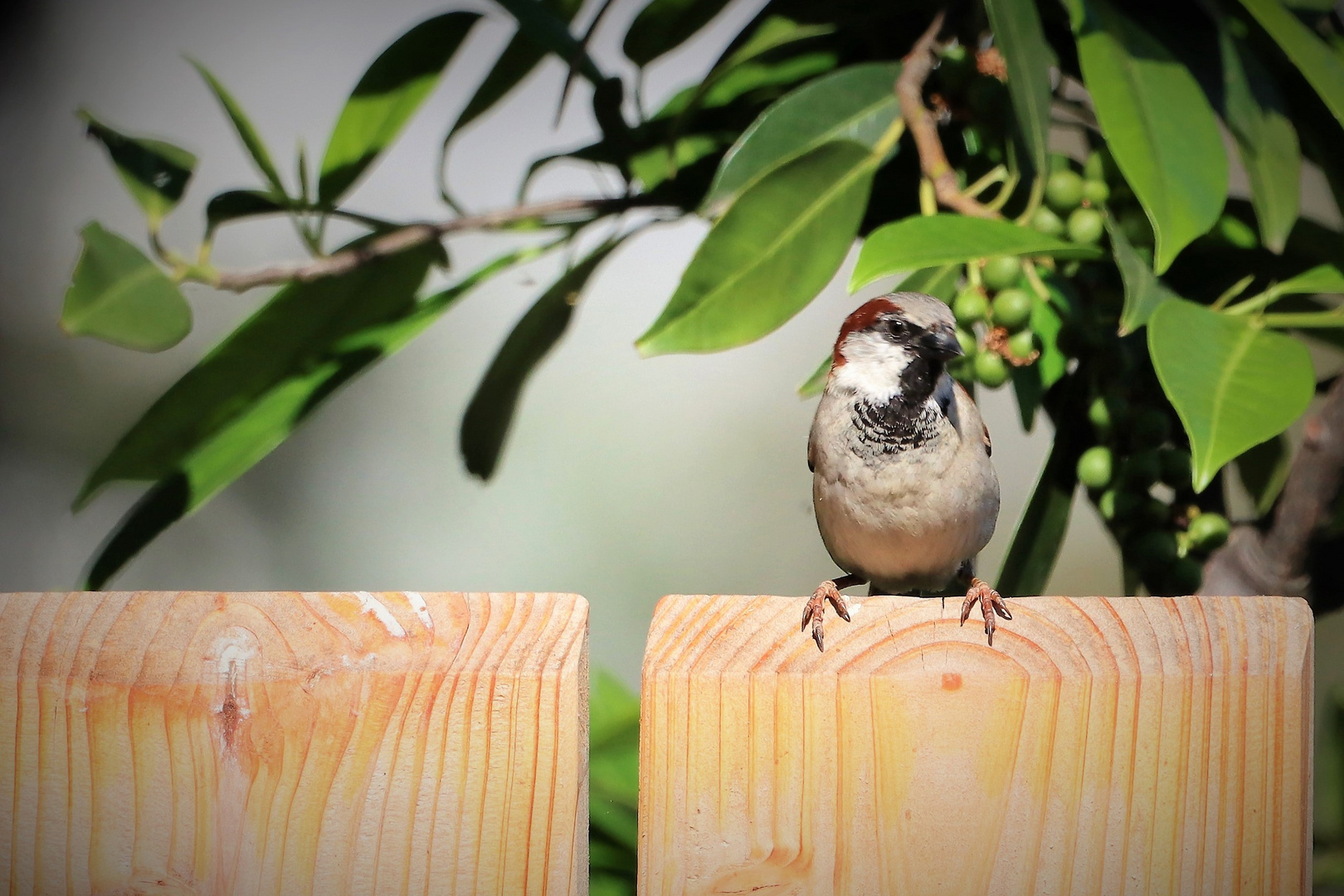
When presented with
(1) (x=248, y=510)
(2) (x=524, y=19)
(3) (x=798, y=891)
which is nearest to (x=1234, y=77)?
(2) (x=524, y=19)

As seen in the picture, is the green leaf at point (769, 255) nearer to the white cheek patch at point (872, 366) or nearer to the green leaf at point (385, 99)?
the white cheek patch at point (872, 366)

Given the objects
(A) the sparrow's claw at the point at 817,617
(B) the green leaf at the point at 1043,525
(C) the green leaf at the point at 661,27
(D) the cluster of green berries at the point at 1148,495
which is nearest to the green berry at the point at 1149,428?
(D) the cluster of green berries at the point at 1148,495

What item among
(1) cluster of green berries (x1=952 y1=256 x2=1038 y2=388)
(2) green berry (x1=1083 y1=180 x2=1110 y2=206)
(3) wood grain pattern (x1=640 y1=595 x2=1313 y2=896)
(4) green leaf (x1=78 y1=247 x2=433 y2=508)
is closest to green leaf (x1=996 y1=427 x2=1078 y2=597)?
(1) cluster of green berries (x1=952 y1=256 x2=1038 y2=388)

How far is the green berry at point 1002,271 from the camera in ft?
3.25

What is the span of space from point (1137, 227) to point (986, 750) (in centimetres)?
64

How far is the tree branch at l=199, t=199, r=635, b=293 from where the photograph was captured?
1.16 m

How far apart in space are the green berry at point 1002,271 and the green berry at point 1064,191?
9 cm

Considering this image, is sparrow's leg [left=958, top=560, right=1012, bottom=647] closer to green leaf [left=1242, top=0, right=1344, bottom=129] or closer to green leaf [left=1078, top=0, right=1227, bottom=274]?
green leaf [left=1078, top=0, right=1227, bottom=274]

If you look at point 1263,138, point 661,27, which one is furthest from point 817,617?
point 661,27

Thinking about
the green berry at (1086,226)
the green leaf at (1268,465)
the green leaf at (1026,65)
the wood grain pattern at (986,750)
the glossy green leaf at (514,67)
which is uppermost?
the glossy green leaf at (514,67)

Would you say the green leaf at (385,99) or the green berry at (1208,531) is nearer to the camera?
the green berry at (1208,531)

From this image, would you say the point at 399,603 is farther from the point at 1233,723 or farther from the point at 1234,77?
the point at 1234,77

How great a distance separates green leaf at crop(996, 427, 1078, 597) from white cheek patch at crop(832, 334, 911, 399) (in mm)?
182

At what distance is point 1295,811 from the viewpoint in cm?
60
